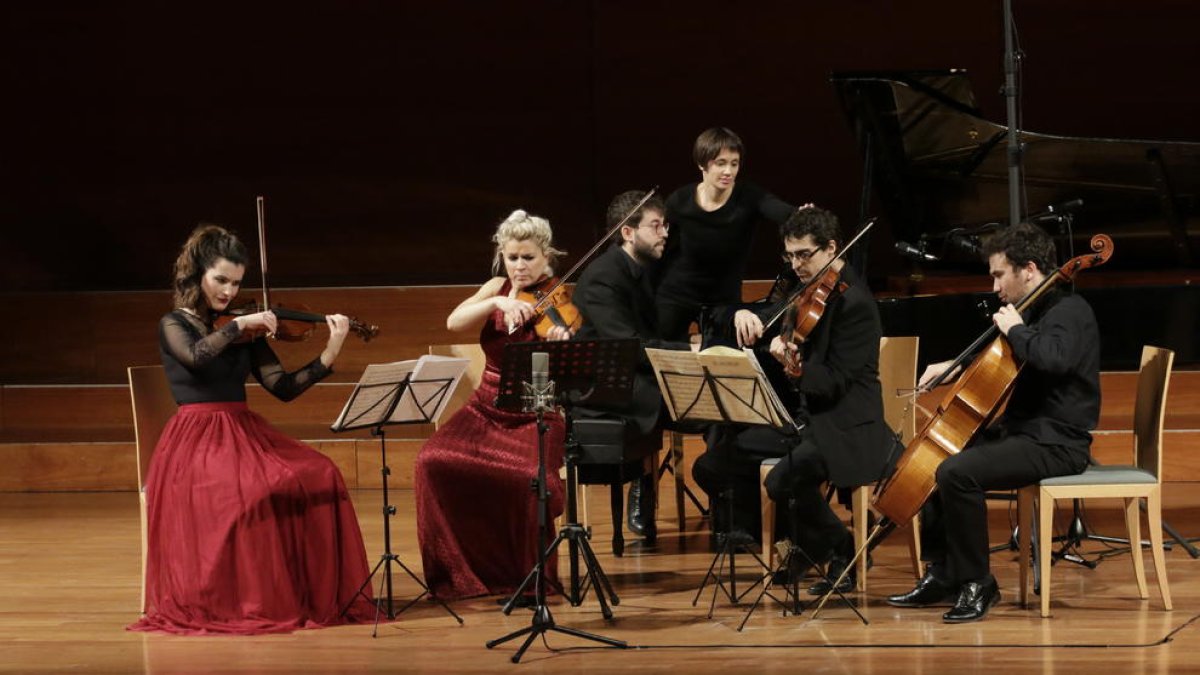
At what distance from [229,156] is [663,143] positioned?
2440 mm

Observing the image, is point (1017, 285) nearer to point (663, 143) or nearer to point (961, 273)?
point (961, 273)

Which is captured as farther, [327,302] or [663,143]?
[663,143]

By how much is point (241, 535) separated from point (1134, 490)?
2537 mm

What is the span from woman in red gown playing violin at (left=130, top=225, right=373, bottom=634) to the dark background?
4.10m

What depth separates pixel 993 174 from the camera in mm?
6500

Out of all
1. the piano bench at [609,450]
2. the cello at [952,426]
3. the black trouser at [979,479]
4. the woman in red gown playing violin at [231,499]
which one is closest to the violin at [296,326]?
the woman in red gown playing violin at [231,499]

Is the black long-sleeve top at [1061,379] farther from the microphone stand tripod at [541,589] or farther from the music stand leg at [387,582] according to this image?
the music stand leg at [387,582]

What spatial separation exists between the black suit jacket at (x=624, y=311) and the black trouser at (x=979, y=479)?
43.2 inches

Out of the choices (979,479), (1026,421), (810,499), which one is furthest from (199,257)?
(1026,421)

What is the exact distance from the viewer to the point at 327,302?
7.89m

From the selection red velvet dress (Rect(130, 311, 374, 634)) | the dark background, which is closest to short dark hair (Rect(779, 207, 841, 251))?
red velvet dress (Rect(130, 311, 374, 634))

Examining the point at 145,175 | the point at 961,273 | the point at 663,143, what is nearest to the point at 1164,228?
the point at 961,273

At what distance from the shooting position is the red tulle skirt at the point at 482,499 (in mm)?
4852

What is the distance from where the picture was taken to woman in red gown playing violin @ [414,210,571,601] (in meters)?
4.84
